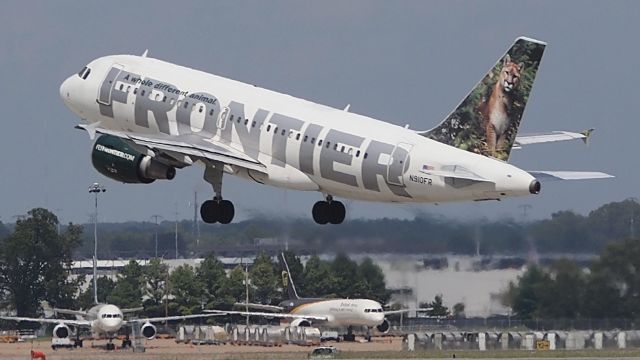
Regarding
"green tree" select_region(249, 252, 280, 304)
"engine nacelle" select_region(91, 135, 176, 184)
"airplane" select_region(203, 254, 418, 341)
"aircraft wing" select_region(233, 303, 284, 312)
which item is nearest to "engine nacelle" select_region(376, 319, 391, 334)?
"airplane" select_region(203, 254, 418, 341)

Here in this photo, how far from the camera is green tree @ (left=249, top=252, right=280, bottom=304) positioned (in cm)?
Answer: 13138

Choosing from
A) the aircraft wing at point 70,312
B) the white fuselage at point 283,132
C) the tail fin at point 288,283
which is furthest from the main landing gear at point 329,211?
the aircraft wing at point 70,312

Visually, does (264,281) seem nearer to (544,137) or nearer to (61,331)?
(61,331)

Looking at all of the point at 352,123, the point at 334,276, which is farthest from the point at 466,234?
the point at 334,276

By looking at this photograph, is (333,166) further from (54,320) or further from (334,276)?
(54,320)

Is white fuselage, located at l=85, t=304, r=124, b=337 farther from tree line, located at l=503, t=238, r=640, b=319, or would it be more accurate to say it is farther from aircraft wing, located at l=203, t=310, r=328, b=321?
tree line, located at l=503, t=238, r=640, b=319

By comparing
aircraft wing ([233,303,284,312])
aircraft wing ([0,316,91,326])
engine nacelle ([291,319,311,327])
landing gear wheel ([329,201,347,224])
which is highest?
landing gear wheel ([329,201,347,224])

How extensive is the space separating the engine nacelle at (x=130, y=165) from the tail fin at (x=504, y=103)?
1348 centimetres

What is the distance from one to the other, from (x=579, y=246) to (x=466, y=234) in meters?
7.21

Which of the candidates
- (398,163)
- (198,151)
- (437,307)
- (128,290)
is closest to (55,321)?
(128,290)

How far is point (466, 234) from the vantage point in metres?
91.7

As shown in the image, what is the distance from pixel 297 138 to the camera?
250 feet

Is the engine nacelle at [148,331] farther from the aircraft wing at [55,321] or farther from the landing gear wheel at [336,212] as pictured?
the landing gear wheel at [336,212]

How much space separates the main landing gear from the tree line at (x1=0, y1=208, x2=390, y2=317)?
52.8m
